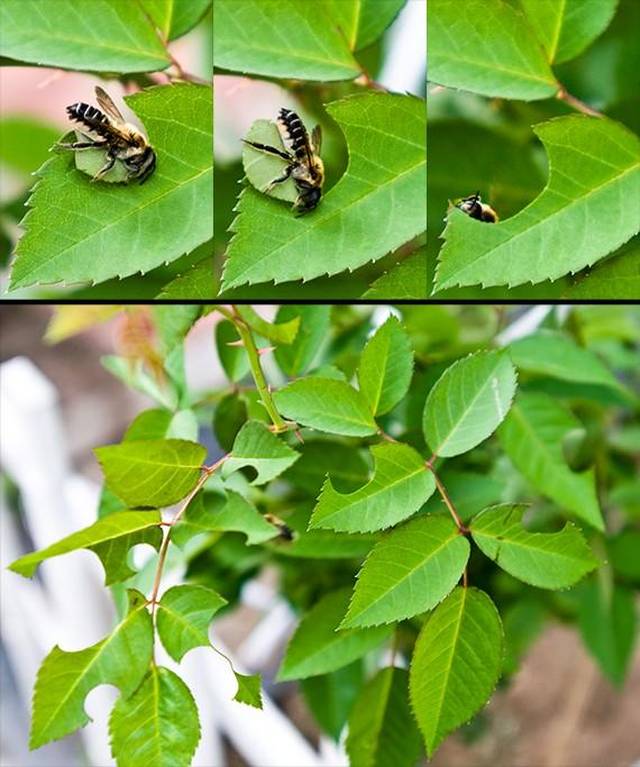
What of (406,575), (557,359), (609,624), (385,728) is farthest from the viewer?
(609,624)

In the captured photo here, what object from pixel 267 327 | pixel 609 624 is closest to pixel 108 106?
pixel 267 327

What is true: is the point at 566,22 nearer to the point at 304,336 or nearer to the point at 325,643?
the point at 304,336

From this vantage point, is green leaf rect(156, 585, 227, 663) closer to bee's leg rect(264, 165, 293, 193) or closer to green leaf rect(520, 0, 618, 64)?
bee's leg rect(264, 165, 293, 193)

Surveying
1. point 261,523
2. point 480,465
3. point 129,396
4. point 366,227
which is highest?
point 366,227

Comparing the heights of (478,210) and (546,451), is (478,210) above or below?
above

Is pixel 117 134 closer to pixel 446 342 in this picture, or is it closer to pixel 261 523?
pixel 261 523

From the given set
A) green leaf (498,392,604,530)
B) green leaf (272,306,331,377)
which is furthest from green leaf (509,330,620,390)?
green leaf (272,306,331,377)

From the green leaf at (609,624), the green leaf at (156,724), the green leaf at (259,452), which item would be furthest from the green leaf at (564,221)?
the green leaf at (609,624)

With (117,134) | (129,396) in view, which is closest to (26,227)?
(117,134)
